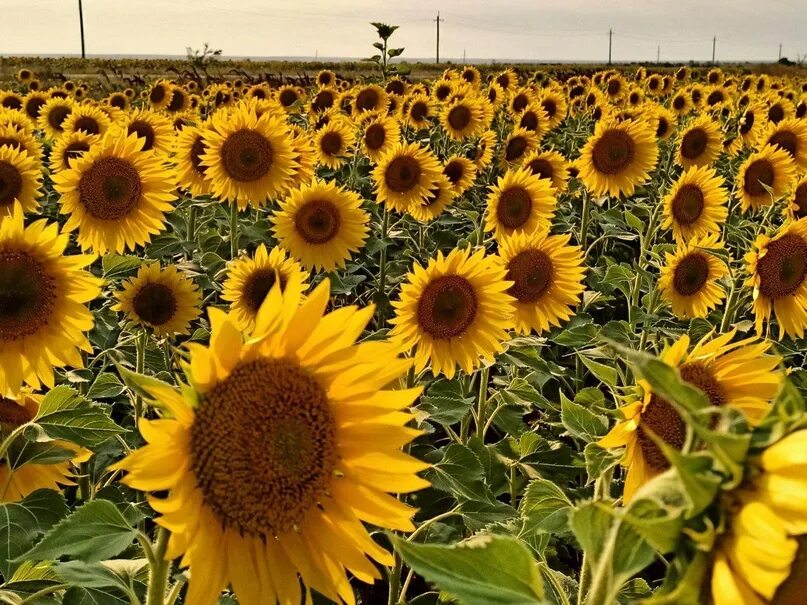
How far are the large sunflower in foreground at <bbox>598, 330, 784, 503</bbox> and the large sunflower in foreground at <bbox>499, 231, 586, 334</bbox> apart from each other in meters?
2.35

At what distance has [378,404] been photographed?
5.04ft

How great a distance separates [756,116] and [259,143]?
24.2 ft

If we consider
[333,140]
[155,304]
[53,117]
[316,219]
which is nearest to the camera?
[155,304]

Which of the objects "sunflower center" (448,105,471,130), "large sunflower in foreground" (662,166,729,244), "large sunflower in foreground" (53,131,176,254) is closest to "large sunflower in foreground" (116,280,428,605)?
"large sunflower in foreground" (53,131,176,254)

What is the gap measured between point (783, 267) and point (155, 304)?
3.44 meters

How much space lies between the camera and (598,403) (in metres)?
2.78

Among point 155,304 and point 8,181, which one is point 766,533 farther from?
point 8,181

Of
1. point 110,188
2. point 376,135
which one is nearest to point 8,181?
point 110,188

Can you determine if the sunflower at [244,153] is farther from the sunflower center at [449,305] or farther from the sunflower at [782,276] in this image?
the sunflower at [782,276]

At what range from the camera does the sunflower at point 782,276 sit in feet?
11.7

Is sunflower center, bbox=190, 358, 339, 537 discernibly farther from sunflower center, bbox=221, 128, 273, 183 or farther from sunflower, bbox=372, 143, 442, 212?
sunflower, bbox=372, 143, 442, 212

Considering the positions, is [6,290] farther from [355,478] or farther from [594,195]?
[594,195]

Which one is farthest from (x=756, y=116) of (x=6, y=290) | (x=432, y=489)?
(x=6, y=290)

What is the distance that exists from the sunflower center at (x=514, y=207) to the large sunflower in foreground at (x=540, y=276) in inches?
49.0
